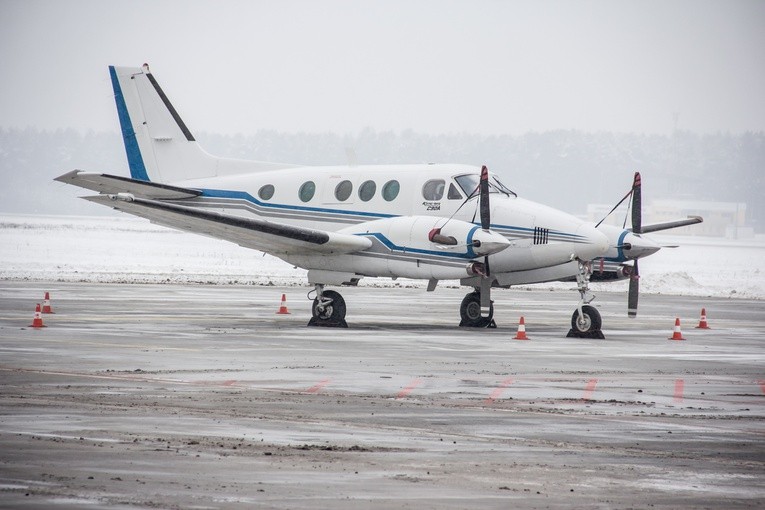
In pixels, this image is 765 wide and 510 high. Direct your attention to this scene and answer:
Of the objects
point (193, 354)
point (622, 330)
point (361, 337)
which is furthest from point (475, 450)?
point (622, 330)

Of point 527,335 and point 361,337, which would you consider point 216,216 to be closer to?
point 361,337

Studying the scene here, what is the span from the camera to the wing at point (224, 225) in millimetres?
24938

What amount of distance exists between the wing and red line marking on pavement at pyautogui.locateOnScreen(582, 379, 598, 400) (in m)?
9.91

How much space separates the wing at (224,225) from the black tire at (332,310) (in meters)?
0.99

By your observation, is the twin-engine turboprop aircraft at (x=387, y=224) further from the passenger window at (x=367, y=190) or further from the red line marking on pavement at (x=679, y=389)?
the red line marking on pavement at (x=679, y=389)

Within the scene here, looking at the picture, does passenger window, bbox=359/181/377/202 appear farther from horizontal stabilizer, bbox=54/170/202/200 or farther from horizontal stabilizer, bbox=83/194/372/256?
horizontal stabilizer, bbox=54/170/202/200

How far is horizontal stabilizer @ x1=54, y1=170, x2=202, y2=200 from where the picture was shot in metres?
26.4

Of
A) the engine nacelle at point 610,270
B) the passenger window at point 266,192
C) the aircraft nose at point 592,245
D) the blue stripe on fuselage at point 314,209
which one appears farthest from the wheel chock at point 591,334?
the passenger window at point 266,192

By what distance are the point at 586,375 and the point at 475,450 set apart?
6.86 meters

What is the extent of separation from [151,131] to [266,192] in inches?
167

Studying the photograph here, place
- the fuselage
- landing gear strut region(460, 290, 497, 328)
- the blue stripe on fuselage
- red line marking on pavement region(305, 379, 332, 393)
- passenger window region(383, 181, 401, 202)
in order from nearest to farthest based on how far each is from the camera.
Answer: red line marking on pavement region(305, 379, 332, 393) < the blue stripe on fuselage < the fuselage < passenger window region(383, 181, 401, 202) < landing gear strut region(460, 290, 497, 328)

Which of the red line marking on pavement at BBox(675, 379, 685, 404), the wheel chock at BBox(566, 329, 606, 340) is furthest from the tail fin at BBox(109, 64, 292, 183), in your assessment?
the red line marking on pavement at BBox(675, 379, 685, 404)

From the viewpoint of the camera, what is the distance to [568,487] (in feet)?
30.2

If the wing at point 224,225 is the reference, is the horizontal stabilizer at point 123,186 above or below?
above
